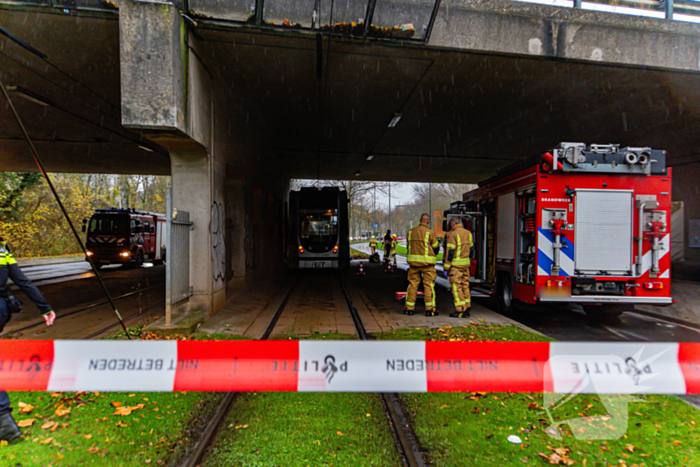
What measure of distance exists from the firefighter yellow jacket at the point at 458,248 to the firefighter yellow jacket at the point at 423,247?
1.02ft

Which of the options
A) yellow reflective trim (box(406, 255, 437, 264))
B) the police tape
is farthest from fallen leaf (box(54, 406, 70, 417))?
yellow reflective trim (box(406, 255, 437, 264))

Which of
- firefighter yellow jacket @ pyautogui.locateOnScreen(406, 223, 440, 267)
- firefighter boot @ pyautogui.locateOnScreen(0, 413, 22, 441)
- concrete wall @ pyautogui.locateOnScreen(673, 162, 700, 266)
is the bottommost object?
firefighter boot @ pyautogui.locateOnScreen(0, 413, 22, 441)

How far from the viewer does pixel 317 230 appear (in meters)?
15.5

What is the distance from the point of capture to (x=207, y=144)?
288 inches

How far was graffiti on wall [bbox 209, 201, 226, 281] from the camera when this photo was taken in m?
7.73

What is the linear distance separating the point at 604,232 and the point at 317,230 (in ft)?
33.5

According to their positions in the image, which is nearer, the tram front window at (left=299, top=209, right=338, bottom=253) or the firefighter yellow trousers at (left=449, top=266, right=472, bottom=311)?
the firefighter yellow trousers at (left=449, top=266, right=472, bottom=311)

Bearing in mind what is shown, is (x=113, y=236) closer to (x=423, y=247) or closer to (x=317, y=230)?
(x=317, y=230)

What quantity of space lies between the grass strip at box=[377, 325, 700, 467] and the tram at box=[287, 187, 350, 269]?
37.2ft

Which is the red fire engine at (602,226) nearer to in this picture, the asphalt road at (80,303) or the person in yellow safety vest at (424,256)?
the person in yellow safety vest at (424,256)

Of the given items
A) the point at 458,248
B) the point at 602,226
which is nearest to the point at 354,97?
the point at 458,248

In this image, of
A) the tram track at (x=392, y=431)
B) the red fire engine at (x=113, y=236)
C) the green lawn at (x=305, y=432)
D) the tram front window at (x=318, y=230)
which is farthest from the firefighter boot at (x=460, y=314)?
the red fire engine at (x=113, y=236)

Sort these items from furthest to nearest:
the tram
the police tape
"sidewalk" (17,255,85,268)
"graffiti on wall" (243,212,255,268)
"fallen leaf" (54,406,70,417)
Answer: "sidewalk" (17,255,85,268), the tram, "graffiti on wall" (243,212,255,268), "fallen leaf" (54,406,70,417), the police tape

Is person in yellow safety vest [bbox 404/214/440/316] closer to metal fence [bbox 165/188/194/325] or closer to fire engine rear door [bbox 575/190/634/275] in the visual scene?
fire engine rear door [bbox 575/190/634/275]
